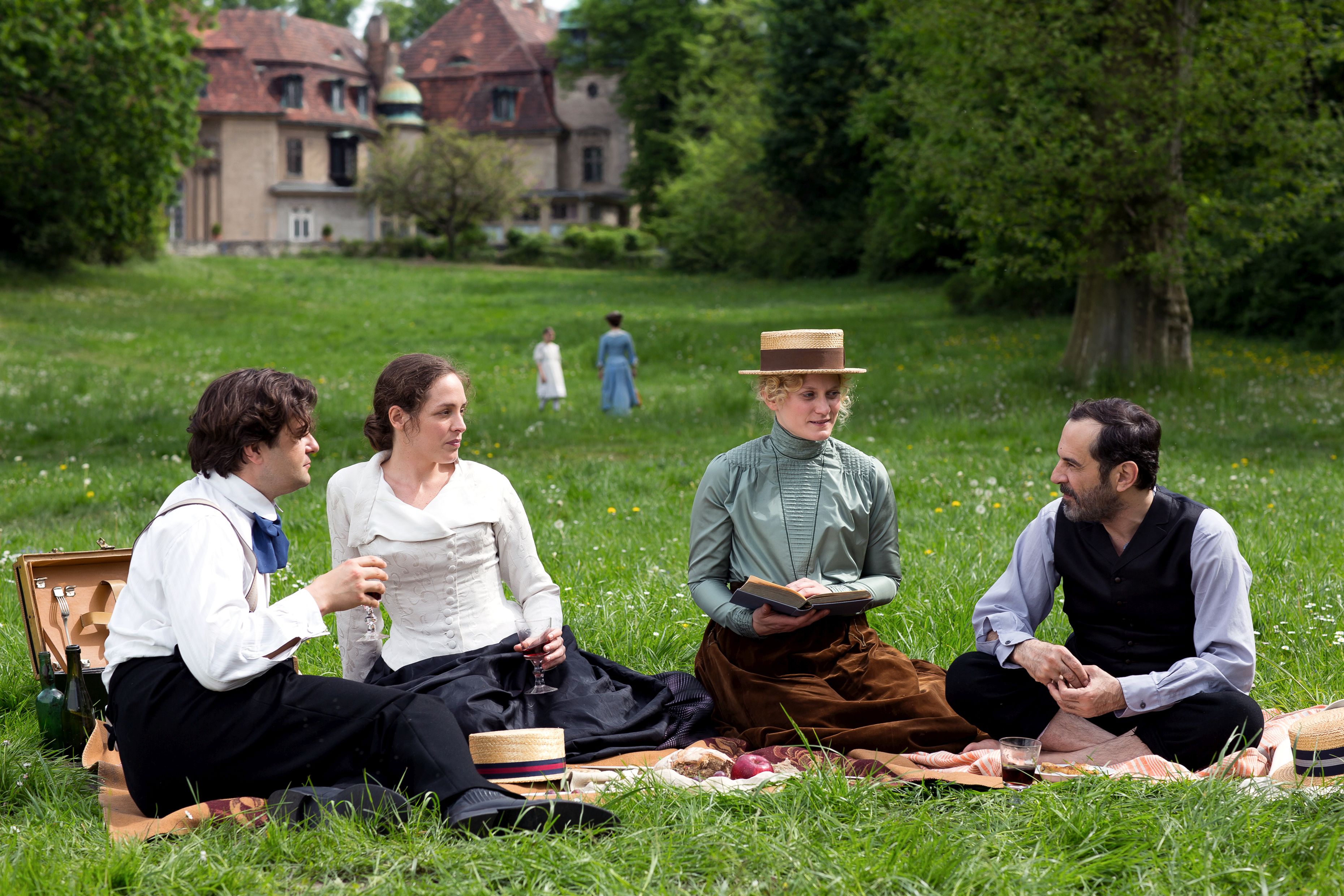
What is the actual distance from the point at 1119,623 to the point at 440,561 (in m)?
2.54

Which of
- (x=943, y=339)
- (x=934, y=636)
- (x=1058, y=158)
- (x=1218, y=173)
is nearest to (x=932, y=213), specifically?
(x=943, y=339)

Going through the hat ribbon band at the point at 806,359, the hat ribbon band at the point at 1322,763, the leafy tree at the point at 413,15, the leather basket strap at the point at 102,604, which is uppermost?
the leafy tree at the point at 413,15

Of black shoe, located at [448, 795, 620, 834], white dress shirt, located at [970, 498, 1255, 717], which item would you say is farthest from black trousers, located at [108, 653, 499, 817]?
→ white dress shirt, located at [970, 498, 1255, 717]

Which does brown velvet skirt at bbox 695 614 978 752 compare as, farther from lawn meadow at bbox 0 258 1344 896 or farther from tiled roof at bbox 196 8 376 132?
tiled roof at bbox 196 8 376 132

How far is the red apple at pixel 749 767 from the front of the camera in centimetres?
424

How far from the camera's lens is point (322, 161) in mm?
63594

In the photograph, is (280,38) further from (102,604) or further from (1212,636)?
(1212,636)

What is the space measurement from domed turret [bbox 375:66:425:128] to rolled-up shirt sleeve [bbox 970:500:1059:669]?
217ft

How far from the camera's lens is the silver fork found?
4734mm

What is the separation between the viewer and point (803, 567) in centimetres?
473

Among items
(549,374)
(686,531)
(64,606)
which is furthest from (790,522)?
(549,374)

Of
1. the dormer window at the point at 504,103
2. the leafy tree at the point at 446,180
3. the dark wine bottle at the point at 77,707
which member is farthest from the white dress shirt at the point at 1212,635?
the dormer window at the point at 504,103

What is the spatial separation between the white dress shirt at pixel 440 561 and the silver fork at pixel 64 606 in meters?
1.07

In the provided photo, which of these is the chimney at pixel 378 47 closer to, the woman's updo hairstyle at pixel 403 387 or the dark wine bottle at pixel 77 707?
the woman's updo hairstyle at pixel 403 387
